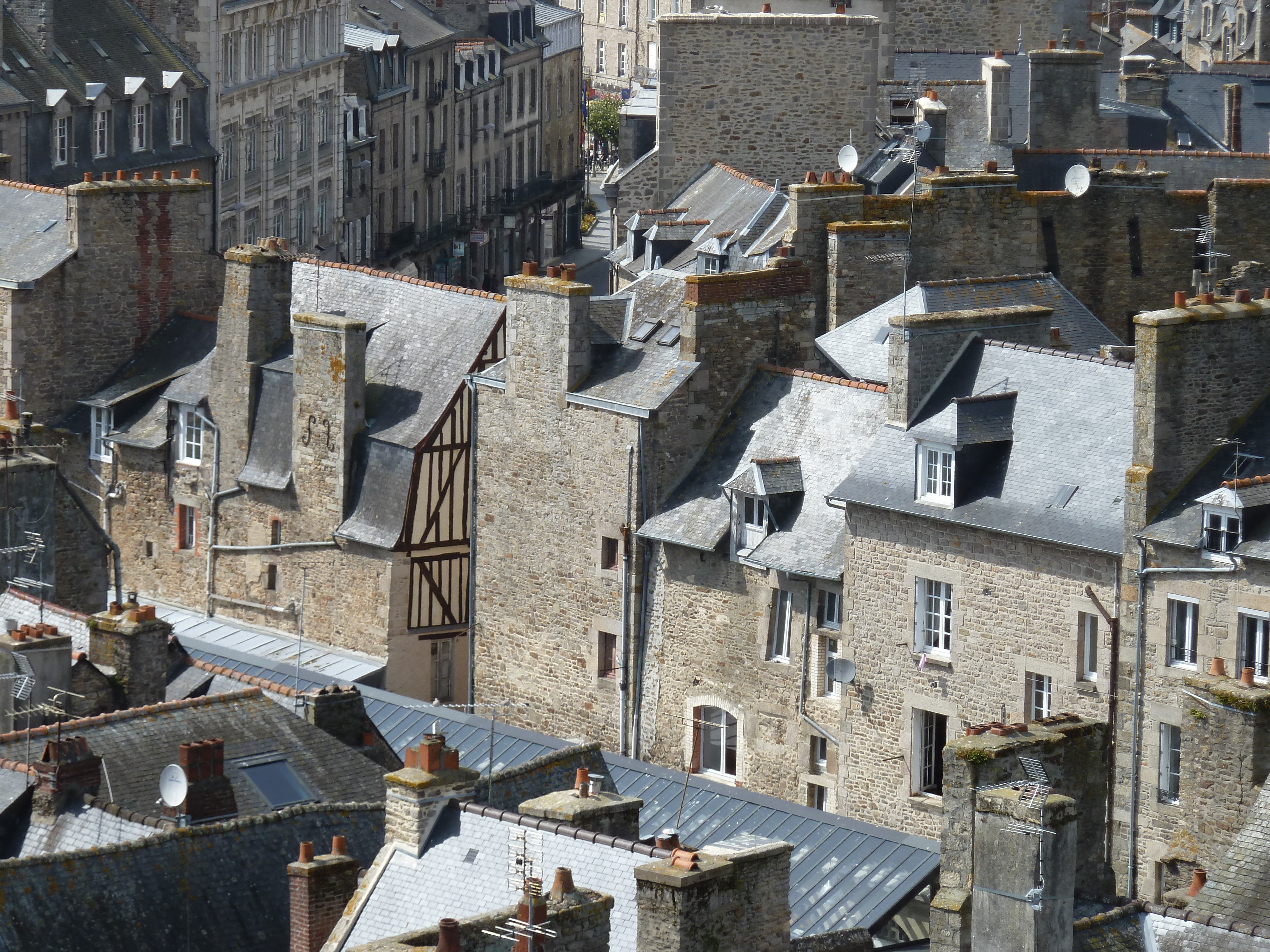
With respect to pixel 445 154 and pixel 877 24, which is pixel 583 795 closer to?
pixel 877 24

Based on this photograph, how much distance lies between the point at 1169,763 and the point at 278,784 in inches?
396

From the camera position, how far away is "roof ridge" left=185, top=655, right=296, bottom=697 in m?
32.0

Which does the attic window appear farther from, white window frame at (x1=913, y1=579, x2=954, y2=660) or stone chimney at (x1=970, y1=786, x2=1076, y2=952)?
stone chimney at (x1=970, y1=786, x2=1076, y2=952)

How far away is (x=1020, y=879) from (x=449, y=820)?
16.4 feet

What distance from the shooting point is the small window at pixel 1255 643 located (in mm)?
32562

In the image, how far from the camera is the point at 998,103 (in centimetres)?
5034

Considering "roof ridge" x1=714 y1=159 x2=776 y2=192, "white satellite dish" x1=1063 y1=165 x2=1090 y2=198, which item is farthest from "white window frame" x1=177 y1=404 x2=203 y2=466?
"white satellite dish" x1=1063 y1=165 x2=1090 y2=198

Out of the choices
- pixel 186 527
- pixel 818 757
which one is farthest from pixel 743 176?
pixel 818 757

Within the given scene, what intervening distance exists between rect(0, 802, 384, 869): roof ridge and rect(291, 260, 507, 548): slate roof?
13.8 m

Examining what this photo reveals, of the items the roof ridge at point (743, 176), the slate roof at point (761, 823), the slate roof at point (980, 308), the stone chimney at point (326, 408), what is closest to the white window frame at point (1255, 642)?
the slate roof at point (761, 823)

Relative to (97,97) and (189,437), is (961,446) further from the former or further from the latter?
(97,97)

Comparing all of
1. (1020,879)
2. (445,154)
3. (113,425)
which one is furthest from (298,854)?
(445,154)

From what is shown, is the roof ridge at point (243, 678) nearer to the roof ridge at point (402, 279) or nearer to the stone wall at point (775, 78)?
the roof ridge at point (402, 279)

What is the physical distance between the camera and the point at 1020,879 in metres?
23.0
